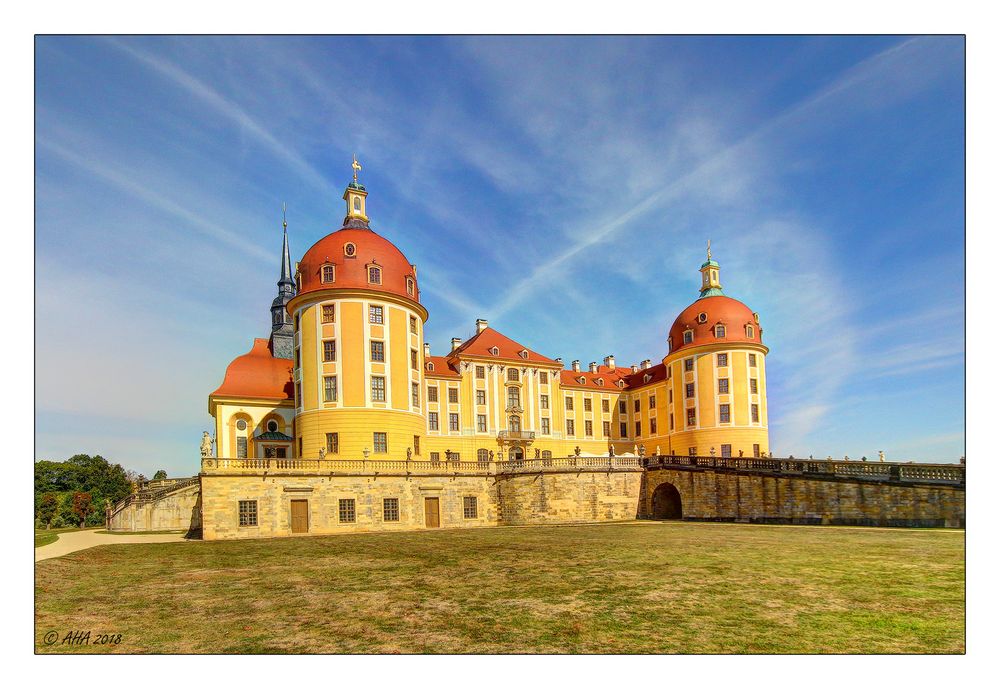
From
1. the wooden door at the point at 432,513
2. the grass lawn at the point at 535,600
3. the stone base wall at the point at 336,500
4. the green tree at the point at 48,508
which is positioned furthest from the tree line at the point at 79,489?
the grass lawn at the point at 535,600

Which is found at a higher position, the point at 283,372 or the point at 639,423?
the point at 283,372

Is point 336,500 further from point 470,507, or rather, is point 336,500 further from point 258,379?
point 258,379

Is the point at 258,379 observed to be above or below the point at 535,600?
above

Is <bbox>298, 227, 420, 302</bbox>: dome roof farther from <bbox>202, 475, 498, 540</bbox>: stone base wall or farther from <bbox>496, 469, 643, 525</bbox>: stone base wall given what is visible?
<bbox>496, 469, 643, 525</bbox>: stone base wall

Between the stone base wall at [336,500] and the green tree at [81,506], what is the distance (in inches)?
1227

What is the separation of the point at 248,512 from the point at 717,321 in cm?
3845

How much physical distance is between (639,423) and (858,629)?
52.3 meters

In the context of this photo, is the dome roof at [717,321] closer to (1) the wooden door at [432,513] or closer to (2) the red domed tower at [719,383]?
(2) the red domed tower at [719,383]

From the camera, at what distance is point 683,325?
5588cm

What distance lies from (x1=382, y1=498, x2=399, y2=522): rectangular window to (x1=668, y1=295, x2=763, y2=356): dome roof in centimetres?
2994

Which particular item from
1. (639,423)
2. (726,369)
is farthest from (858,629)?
(639,423)

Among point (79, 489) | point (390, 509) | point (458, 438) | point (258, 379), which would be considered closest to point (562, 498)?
point (390, 509)

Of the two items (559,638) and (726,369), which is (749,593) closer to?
(559,638)

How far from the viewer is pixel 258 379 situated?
45.8 m
